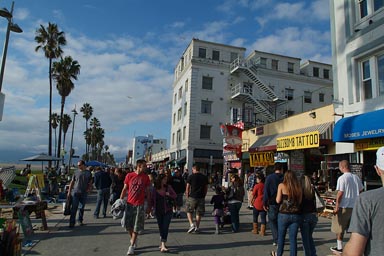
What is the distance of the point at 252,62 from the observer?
120 ft

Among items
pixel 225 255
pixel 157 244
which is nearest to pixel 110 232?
pixel 157 244

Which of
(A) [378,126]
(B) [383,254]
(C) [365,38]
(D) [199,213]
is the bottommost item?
(D) [199,213]

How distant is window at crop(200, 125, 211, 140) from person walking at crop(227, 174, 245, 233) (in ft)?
80.9

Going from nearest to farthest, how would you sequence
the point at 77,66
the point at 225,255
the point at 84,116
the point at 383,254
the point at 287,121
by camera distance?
the point at 383,254 → the point at 225,255 → the point at 287,121 → the point at 77,66 → the point at 84,116

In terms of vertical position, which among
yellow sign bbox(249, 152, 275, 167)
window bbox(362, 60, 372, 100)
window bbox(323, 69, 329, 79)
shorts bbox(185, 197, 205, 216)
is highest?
window bbox(323, 69, 329, 79)

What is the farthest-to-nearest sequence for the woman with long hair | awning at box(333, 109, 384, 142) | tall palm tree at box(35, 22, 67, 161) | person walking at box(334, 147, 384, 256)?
tall palm tree at box(35, 22, 67, 161) → awning at box(333, 109, 384, 142) → the woman with long hair → person walking at box(334, 147, 384, 256)

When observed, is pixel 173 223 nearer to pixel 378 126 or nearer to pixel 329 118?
pixel 378 126

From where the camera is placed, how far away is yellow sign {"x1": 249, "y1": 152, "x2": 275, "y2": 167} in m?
20.2

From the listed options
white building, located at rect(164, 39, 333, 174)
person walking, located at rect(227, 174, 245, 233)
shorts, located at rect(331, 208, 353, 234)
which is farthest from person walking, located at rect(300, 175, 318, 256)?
white building, located at rect(164, 39, 333, 174)

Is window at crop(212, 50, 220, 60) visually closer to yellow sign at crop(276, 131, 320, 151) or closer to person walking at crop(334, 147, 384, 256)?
yellow sign at crop(276, 131, 320, 151)

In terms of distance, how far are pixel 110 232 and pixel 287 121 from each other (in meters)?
13.2

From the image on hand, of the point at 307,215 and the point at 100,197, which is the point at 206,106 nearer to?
the point at 100,197

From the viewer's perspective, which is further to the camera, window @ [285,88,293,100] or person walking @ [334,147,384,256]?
window @ [285,88,293,100]

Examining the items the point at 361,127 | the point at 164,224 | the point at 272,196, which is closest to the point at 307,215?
the point at 272,196
